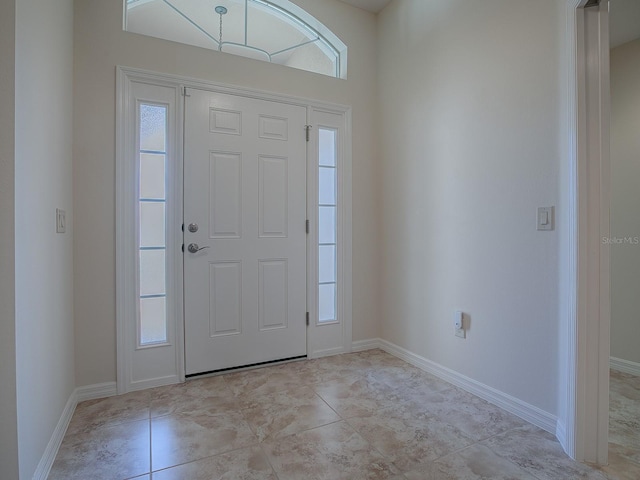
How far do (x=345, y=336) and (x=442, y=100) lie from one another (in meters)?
2.03

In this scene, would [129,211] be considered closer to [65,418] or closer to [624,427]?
[65,418]

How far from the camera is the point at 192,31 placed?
2.53 metres

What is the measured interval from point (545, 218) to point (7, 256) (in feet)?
7.62

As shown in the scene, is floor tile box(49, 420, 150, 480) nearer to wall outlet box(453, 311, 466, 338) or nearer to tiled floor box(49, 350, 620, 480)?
tiled floor box(49, 350, 620, 480)

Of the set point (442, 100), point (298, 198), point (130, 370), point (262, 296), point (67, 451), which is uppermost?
point (442, 100)

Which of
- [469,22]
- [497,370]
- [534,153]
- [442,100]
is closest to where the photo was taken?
[534,153]

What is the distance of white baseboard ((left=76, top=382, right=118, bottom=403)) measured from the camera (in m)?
2.15

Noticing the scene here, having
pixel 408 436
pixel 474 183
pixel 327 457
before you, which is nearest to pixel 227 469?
pixel 327 457

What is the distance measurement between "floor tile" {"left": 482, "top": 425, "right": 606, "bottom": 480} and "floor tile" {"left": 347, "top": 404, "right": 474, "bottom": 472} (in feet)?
0.55

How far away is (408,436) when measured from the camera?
1.73 m

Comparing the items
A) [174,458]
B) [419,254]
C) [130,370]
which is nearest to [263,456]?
[174,458]

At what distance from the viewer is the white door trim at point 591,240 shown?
60.5 inches

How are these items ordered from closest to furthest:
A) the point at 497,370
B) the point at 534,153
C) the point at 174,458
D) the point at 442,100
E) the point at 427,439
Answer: the point at 174,458 → the point at 427,439 → the point at 534,153 → the point at 497,370 → the point at 442,100

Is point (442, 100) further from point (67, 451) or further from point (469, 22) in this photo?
point (67, 451)
